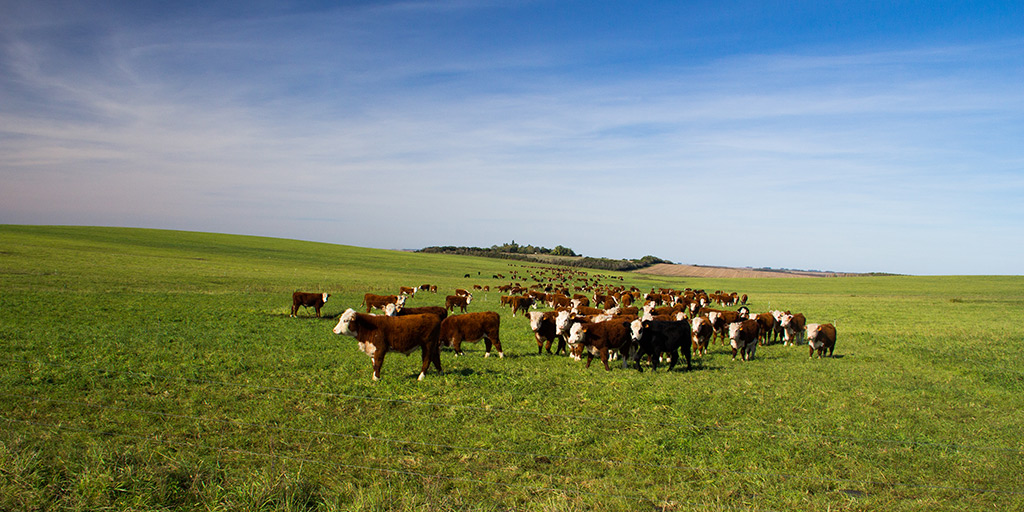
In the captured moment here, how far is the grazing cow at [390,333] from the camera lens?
11109 mm

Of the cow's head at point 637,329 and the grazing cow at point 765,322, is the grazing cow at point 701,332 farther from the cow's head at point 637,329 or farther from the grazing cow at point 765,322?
the cow's head at point 637,329

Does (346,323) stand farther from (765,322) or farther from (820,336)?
(765,322)

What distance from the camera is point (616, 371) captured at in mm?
13281

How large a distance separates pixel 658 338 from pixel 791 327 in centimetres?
882

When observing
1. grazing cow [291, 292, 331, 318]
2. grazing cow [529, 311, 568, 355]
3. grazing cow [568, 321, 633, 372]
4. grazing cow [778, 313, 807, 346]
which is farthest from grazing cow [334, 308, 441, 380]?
grazing cow [778, 313, 807, 346]

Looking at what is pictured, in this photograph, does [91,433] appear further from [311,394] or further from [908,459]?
[908,459]

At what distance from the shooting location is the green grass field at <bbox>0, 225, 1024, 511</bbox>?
19.0 feet

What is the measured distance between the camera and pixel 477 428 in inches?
329

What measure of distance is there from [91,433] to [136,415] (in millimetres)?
939

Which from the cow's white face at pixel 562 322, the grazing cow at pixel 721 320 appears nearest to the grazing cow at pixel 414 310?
the cow's white face at pixel 562 322

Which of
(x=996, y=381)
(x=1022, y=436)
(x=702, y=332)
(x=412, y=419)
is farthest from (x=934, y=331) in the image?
(x=412, y=419)

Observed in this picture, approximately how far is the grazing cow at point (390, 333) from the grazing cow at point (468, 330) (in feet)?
9.30

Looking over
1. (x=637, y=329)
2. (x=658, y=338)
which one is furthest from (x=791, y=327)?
(x=637, y=329)

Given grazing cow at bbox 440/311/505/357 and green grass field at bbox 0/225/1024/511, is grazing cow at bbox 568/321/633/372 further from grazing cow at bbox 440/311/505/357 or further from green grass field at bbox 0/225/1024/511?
grazing cow at bbox 440/311/505/357
